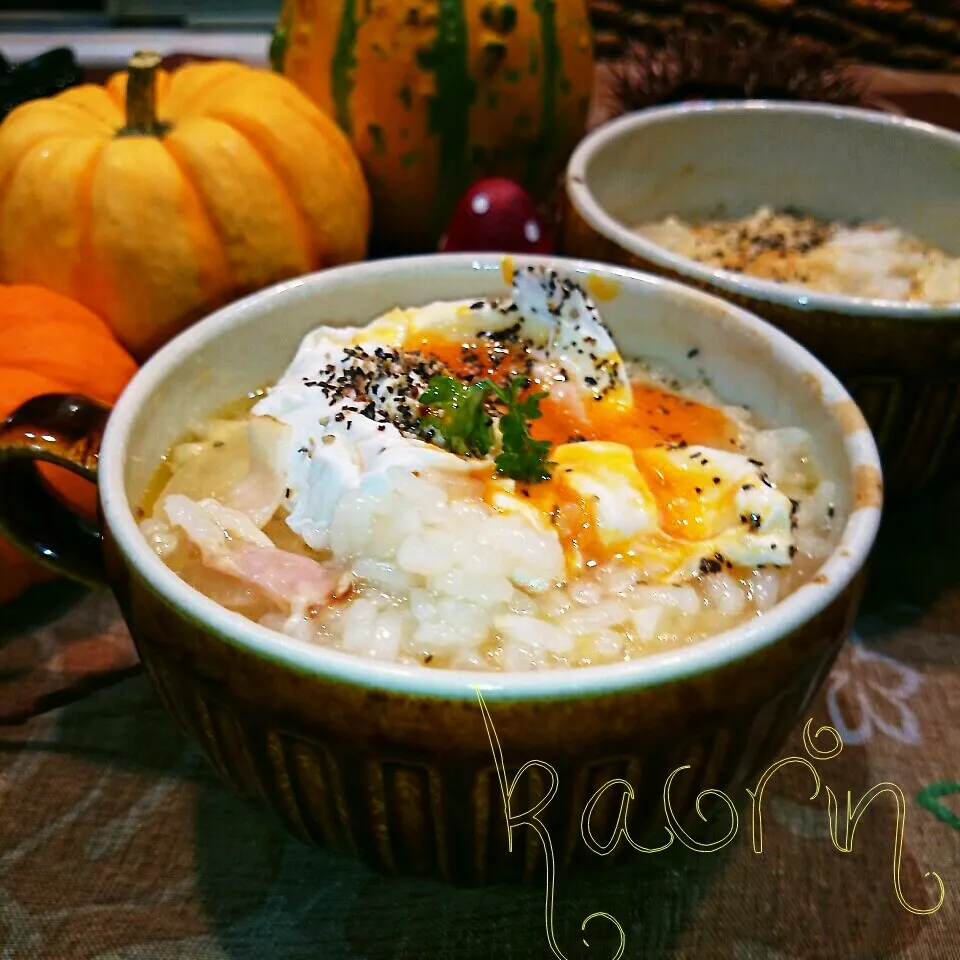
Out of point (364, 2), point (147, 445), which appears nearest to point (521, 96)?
point (364, 2)

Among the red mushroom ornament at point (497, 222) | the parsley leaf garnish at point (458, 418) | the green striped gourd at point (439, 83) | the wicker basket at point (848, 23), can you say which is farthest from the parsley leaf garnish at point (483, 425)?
the wicker basket at point (848, 23)

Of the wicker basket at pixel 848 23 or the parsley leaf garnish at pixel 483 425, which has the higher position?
the wicker basket at pixel 848 23

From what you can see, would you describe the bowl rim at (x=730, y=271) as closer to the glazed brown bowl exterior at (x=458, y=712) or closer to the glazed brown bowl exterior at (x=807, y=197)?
the glazed brown bowl exterior at (x=807, y=197)

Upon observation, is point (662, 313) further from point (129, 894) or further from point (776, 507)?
point (129, 894)

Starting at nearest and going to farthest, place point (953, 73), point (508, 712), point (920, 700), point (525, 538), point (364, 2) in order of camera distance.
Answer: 1. point (508, 712)
2. point (525, 538)
3. point (920, 700)
4. point (364, 2)
5. point (953, 73)

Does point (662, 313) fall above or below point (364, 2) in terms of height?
below

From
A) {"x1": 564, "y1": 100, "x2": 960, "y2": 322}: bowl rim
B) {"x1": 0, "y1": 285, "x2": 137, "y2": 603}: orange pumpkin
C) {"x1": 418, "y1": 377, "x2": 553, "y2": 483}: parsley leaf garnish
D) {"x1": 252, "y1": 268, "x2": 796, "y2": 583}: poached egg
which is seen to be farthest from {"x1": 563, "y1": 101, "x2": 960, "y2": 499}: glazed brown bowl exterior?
{"x1": 0, "y1": 285, "x2": 137, "y2": 603}: orange pumpkin
